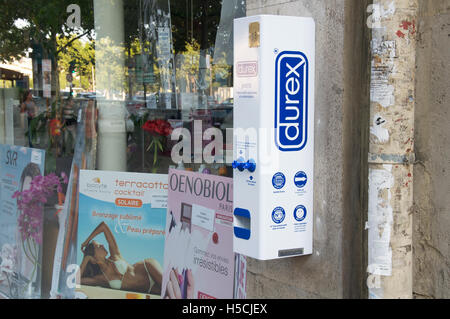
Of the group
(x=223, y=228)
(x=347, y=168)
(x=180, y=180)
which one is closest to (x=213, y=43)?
(x=180, y=180)

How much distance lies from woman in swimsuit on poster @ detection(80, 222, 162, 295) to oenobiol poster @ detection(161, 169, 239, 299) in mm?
136

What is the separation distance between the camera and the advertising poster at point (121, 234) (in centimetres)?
491

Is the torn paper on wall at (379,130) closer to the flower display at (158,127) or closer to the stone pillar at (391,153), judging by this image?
the stone pillar at (391,153)

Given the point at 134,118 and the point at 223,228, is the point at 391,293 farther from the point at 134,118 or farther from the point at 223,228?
the point at 134,118

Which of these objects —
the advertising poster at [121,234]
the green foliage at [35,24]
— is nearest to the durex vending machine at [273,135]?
the advertising poster at [121,234]

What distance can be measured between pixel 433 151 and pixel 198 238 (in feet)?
6.79

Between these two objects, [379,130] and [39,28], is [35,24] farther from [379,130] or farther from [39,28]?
[379,130]

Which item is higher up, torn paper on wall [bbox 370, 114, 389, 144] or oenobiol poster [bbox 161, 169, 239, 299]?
torn paper on wall [bbox 370, 114, 389, 144]

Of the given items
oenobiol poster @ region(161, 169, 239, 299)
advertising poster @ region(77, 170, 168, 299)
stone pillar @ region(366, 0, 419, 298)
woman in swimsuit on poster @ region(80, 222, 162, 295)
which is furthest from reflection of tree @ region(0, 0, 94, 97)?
stone pillar @ region(366, 0, 419, 298)

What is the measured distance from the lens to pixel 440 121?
291cm

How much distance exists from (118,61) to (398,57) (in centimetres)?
309

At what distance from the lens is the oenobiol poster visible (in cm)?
430

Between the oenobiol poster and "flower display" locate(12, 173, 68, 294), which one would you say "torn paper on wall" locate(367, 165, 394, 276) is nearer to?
the oenobiol poster

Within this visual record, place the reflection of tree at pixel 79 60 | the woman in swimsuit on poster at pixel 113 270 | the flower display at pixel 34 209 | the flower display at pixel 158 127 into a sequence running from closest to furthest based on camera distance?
the woman in swimsuit on poster at pixel 113 270
the flower display at pixel 158 127
the reflection of tree at pixel 79 60
the flower display at pixel 34 209
